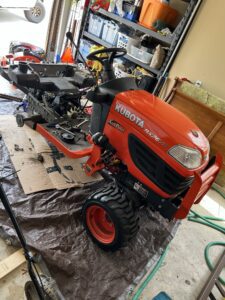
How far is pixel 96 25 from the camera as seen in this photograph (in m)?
3.50

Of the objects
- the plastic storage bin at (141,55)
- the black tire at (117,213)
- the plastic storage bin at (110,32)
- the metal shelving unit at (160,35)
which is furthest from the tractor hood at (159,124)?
the plastic storage bin at (110,32)

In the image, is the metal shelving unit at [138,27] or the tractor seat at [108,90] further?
the metal shelving unit at [138,27]

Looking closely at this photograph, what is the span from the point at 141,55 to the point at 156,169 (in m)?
2.12

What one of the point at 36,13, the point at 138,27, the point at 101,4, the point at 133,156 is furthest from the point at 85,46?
the point at 133,156

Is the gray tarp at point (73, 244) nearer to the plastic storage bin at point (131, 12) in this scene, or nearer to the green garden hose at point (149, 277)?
the green garden hose at point (149, 277)

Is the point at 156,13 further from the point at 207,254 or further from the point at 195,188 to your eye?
the point at 207,254

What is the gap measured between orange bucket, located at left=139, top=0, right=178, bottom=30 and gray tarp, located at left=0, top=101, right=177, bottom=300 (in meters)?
Answer: 2.16

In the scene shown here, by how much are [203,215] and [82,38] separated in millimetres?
2965

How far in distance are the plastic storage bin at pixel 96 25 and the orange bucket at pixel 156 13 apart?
71 cm

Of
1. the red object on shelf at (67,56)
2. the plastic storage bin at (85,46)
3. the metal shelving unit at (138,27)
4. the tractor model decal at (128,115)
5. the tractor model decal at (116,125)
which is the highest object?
the metal shelving unit at (138,27)

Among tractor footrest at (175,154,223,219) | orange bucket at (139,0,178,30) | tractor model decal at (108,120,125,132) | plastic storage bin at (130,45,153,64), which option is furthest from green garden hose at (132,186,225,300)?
orange bucket at (139,0,178,30)

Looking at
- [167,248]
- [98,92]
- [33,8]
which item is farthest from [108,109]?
[33,8]

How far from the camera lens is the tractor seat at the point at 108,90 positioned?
1546mm

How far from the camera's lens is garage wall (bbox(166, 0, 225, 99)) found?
254 centimetres
